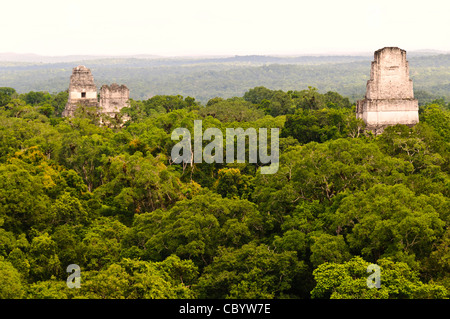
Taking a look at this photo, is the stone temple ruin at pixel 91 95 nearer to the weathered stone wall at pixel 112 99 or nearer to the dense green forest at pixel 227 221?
the weathered stone wall at pixel 112 99

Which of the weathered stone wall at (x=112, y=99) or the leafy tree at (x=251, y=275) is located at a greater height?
the weathered stone wall at (x=112, y=99)

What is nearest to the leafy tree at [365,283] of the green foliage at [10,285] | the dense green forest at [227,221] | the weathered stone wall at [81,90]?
the dense green forest at [227,221]

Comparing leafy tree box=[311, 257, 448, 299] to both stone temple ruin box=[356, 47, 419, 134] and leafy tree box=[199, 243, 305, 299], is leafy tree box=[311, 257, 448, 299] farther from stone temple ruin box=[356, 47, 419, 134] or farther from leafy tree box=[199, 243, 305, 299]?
stone temple ruin box=[356, 47, 419, 134]

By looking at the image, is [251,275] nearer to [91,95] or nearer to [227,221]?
[227,221]

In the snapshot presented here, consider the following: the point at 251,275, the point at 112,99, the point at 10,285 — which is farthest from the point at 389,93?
the point at 112,99

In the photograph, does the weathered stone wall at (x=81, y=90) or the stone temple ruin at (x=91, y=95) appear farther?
the weathered stone wall at (x=81, y=90)
